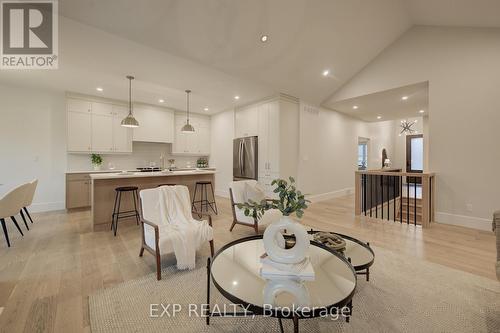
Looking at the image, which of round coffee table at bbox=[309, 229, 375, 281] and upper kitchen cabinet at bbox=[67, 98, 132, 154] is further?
upper kitchen cabinet at bbox=[67, 98, 132, 154]

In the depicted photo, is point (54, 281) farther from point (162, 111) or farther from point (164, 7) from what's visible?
point (162, 111)

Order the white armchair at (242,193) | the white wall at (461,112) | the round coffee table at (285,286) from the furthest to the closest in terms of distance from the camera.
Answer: the white wall at (461,112), the white armchair at (242,193), the round coffee table at (285,286)

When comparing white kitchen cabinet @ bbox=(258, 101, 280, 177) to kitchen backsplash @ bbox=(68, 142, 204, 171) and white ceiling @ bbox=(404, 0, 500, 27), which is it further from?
white ceiling @ bbox=(404, 0, 500, 27)

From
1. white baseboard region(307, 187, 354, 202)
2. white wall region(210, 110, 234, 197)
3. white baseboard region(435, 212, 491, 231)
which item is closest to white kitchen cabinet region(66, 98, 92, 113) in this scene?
white wall region(210, 110, 234, 197)

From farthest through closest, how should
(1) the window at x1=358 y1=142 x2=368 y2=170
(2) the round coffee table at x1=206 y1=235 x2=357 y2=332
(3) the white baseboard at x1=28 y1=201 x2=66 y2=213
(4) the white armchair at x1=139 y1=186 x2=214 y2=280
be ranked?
(1) the window at x1=358 y1=142 x2=368 y2=170 < (3) the white baseboard at x1=28 y1=201 x2=66 y2=213 < (4) the white armchair at x1=139 y1=186 x2=214 y2=280 < (2) the round coffee table at x1=206 y1=235 x2=357 y2=332

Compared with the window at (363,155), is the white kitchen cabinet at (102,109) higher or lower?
higher

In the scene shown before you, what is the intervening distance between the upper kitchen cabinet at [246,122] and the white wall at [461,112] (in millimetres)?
3362

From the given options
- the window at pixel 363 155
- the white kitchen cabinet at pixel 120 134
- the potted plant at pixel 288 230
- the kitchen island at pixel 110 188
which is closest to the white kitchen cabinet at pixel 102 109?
the white kitchen cabinet at pixel 120 134

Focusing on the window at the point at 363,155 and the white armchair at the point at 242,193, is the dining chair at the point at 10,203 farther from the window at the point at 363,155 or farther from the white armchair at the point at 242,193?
the window at the point at 363,155

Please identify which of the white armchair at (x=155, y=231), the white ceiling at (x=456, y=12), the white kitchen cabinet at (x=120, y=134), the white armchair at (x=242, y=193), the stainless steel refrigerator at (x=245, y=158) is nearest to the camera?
the white armchair at (x=155, y=231)

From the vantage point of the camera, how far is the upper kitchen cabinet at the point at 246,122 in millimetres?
5675

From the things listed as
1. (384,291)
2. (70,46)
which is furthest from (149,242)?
(70,46)

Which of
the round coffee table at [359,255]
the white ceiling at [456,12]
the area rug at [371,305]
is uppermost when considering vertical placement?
the white ceiling at [456,12]

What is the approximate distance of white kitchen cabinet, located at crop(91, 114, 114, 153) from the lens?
5.05m
